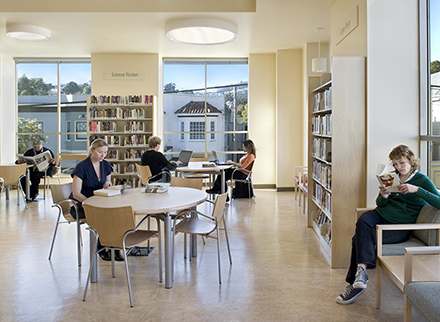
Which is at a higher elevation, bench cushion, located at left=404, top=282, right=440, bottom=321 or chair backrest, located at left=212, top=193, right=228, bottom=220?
chair backrest, located at left=212, top=193, right=228, bottom=220

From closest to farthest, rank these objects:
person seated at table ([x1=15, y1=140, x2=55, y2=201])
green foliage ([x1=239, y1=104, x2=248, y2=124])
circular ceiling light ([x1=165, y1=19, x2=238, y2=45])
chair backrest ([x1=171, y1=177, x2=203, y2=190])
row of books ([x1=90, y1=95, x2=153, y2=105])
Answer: chair backrest ([x1=171, y1=177, x2=203, y2=190]), circular ceiling light ([x1=165, y1=19, x2=238, y2=45]), person seated at table ([x1=15, y1=140, x2=55, y2=201]), row of books ([x1=90, y1=95, x2=153, y2=105]), green foliage ([x1=239, y1=104, x2=248, y2=124])

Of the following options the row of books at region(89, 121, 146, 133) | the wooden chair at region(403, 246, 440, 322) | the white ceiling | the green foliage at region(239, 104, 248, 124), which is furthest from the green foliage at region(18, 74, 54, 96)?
the wooden chair at region(403, 246, 440, 322)

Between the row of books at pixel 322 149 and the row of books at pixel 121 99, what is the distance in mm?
5199

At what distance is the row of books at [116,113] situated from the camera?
30.7 feet

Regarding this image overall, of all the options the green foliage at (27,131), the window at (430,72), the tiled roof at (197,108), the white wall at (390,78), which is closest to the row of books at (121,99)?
the tiled roof at (197,108)

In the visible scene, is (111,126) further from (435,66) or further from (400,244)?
(400,244)

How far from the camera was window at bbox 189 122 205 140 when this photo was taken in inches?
410

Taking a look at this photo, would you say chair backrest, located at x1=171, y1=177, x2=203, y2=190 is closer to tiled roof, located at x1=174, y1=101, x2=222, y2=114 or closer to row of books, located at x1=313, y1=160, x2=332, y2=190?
row of books, located at x1=313, y1=160, x2=332, y2=190

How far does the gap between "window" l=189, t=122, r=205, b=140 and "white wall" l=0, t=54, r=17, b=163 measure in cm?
489

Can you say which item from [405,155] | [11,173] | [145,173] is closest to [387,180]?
[405,155]

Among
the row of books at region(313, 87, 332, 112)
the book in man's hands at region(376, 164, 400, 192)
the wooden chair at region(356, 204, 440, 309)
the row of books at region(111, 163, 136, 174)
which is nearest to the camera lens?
the wooden chair at region(356, 204, 440, 309)

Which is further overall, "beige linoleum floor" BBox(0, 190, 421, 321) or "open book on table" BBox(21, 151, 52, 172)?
"open book on table" BBox(21, 151, 52, 172)

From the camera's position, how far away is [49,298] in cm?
326

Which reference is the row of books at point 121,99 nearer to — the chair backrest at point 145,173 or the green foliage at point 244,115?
the green foliage at point 244,115
